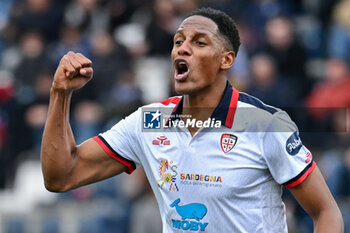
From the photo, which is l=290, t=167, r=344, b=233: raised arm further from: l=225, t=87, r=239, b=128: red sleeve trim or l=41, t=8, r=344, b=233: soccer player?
l=225, t=87, r=239, b=128: red sleeve trim

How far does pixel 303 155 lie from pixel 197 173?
2.03 feet

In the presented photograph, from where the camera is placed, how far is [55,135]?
434 cm

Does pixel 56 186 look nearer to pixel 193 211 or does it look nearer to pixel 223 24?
pixel 193 211

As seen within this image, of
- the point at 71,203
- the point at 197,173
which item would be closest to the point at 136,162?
the point at 197,173

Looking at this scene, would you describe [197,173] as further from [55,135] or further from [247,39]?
[247,39]

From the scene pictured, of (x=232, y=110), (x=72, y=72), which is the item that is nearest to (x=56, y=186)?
(x=72, y=72)

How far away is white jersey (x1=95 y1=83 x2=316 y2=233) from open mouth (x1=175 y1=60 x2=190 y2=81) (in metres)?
0.29

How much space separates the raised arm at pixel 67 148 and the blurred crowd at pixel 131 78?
406 cm

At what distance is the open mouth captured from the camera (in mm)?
4348

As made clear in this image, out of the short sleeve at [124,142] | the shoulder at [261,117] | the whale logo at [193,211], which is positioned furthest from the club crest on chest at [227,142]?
the short sleeve at [124,142]

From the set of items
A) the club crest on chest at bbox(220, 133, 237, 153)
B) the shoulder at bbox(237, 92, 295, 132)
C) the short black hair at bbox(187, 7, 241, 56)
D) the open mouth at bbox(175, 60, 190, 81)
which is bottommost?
the club crest on chest at bbox(220, 133, 237, 153)

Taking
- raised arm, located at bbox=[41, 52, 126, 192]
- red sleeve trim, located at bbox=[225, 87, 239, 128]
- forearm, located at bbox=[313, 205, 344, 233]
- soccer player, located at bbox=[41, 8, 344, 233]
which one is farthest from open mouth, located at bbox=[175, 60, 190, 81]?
forearm, located at bbox=[313, 205, 344, 233]

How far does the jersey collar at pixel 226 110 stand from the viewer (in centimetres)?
436

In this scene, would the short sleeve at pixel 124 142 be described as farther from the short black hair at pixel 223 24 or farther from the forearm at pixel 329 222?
the forearm at pixel 329 222
